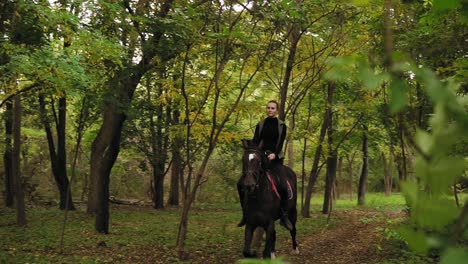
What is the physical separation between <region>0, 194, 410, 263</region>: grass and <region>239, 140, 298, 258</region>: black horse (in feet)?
7.16

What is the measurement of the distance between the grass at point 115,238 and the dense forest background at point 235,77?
32.9 inches

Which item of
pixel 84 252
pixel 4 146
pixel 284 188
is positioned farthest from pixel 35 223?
pixel 284 188

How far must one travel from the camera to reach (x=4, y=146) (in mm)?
19688

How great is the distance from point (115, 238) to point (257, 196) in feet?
21.7

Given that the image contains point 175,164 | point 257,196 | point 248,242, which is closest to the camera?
point 248,242

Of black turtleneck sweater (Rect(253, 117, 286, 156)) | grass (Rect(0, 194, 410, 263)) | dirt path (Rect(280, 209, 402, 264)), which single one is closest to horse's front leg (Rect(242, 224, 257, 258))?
dirt path (Rect(280, 209, 402, 264))

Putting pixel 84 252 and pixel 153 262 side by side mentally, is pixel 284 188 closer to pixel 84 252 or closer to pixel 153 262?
pixel 153 262

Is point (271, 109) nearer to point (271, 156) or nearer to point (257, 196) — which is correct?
point (271, 156)

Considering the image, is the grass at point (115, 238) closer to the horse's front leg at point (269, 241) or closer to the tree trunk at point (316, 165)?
the tree trunk at point (316, 165)

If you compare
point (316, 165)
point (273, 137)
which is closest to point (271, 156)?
point (273, 137)

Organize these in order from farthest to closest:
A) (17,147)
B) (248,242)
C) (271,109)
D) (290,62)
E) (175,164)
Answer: (175,164) < (17,147) < (290,62) < (271,109) < (248,242)

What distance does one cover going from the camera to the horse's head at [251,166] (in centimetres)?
784

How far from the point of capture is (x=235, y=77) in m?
20.8

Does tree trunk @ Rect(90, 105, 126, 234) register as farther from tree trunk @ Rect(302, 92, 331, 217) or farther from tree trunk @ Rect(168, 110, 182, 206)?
tree trunk @ Rect(168, 110, 182, 206)
